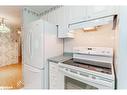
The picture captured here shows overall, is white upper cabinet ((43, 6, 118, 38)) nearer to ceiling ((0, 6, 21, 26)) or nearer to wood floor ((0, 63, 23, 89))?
ceiling ((0, 6, 21, 26))

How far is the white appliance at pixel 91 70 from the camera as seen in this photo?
44.9 inches

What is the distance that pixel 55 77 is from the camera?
6.58 ft

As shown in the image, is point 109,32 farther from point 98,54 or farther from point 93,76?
point 93,76

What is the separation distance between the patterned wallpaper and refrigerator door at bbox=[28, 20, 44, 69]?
143 inches

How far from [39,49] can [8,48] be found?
415 centimetres

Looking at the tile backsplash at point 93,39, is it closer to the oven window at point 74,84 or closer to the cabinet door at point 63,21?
the cabinet door at point 63,21

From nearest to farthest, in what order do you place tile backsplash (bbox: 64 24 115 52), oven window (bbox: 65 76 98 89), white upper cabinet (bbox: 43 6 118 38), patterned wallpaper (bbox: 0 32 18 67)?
oven window (bbox: 65 76 98 89), white upper cabinet (bbox: 43 6 118 38), tile backsplash (bbox: 64 24 115 52), patterned wallpaper (bbox: 0 32 18 67)

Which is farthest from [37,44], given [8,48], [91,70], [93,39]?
[8,48]

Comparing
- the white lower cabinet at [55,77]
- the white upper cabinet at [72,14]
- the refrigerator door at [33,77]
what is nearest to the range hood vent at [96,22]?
the white upper cabinet at [72,14]

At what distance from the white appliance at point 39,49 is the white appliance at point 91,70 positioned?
469 mm

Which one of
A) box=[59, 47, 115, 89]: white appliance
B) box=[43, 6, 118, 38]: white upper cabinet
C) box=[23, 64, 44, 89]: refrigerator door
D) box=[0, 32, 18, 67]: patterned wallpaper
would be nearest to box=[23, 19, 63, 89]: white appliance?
box=[23, 64, 44, 89]: refrigerator door

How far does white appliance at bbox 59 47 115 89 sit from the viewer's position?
1.14 metres
